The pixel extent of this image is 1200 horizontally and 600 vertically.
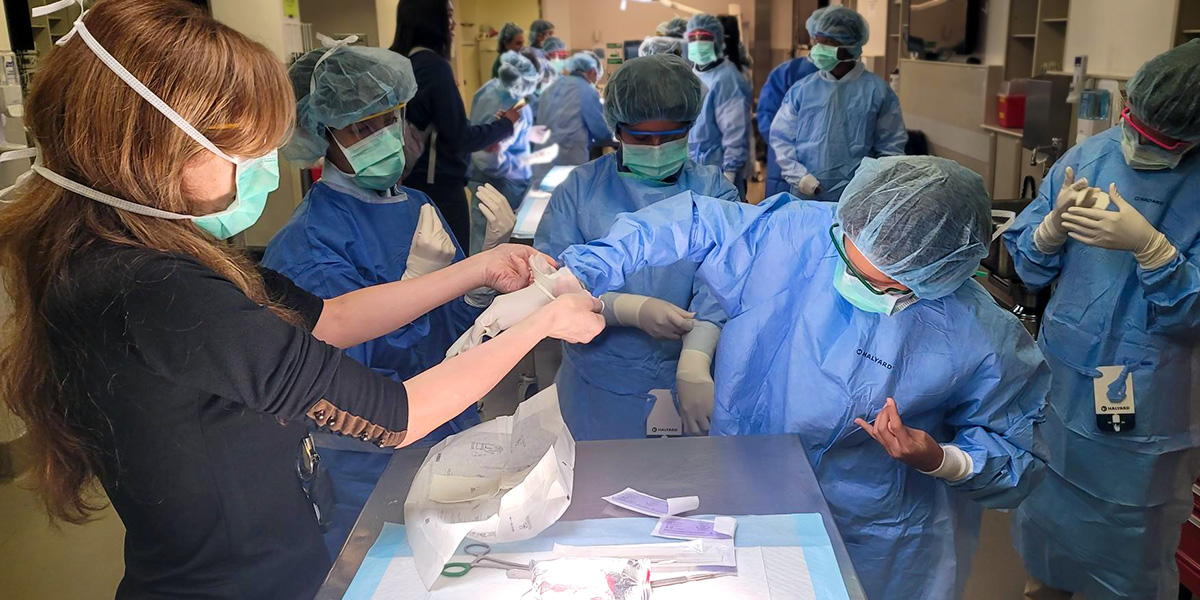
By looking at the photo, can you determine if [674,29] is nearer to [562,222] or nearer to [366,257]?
[562,222]

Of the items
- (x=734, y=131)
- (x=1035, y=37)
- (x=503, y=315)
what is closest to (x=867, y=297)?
(x=503, y=315)

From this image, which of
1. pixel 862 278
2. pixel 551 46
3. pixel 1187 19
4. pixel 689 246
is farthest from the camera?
pixel 551 46

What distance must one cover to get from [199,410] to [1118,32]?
328cm

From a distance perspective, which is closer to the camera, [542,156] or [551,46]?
[542,156]

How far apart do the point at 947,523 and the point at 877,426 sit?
1.07ft

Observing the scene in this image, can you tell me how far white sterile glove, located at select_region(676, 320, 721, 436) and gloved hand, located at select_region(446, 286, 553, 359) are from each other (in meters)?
0.50

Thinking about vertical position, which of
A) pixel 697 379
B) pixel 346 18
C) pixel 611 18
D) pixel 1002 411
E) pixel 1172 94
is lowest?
pixel 697 379

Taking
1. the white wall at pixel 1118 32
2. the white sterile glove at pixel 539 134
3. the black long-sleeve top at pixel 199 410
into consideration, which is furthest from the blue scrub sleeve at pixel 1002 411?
the white sterile glove at pixel 539 134

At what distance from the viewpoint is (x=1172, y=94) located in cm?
173

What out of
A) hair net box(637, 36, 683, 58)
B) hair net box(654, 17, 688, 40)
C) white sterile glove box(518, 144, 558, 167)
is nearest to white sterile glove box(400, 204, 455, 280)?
white sterile glove box(518, 144, 558, 167)

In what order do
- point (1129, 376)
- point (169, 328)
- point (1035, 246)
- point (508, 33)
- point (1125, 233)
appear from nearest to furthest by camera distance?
point (169, 328) < point (1125, 233) < point (1129, 376) < point (1035, 246) < point (508, 33)

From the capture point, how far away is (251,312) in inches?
35.8

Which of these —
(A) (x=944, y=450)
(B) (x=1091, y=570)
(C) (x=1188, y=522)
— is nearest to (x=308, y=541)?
(A) (x=944, y=450)

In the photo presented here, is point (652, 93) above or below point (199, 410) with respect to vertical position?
above
